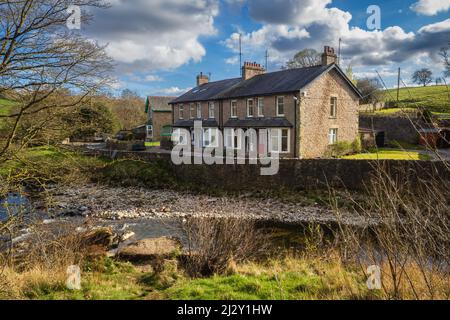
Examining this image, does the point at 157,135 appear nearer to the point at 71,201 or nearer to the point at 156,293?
the point at 71,201

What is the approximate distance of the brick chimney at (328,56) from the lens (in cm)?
2548

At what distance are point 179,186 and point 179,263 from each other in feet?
52.9

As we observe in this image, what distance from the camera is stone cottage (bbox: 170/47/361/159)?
2425 centimetres

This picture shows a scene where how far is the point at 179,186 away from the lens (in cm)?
2553

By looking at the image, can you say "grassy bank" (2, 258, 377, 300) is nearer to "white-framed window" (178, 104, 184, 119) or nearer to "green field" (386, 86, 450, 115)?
"green field" (386, 86, 450, 115)

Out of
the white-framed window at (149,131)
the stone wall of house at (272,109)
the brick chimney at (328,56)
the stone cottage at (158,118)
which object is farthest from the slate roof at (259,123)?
the white-framed window at (149,131)

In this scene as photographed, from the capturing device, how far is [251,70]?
104 feet

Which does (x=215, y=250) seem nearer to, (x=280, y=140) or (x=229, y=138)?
(x=280, y=140)

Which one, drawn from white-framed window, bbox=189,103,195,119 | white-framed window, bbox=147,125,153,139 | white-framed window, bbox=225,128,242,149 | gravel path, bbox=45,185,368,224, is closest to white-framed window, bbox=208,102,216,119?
white-framed window, bbox=225,128,242,149

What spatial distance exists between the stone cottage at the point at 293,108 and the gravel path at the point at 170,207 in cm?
625

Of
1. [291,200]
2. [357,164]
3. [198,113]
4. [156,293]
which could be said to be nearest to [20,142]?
[156,293]

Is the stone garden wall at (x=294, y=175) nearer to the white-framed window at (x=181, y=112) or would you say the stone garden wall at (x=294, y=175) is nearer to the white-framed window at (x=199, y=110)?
the white-framed window at (x=199, y=110)
